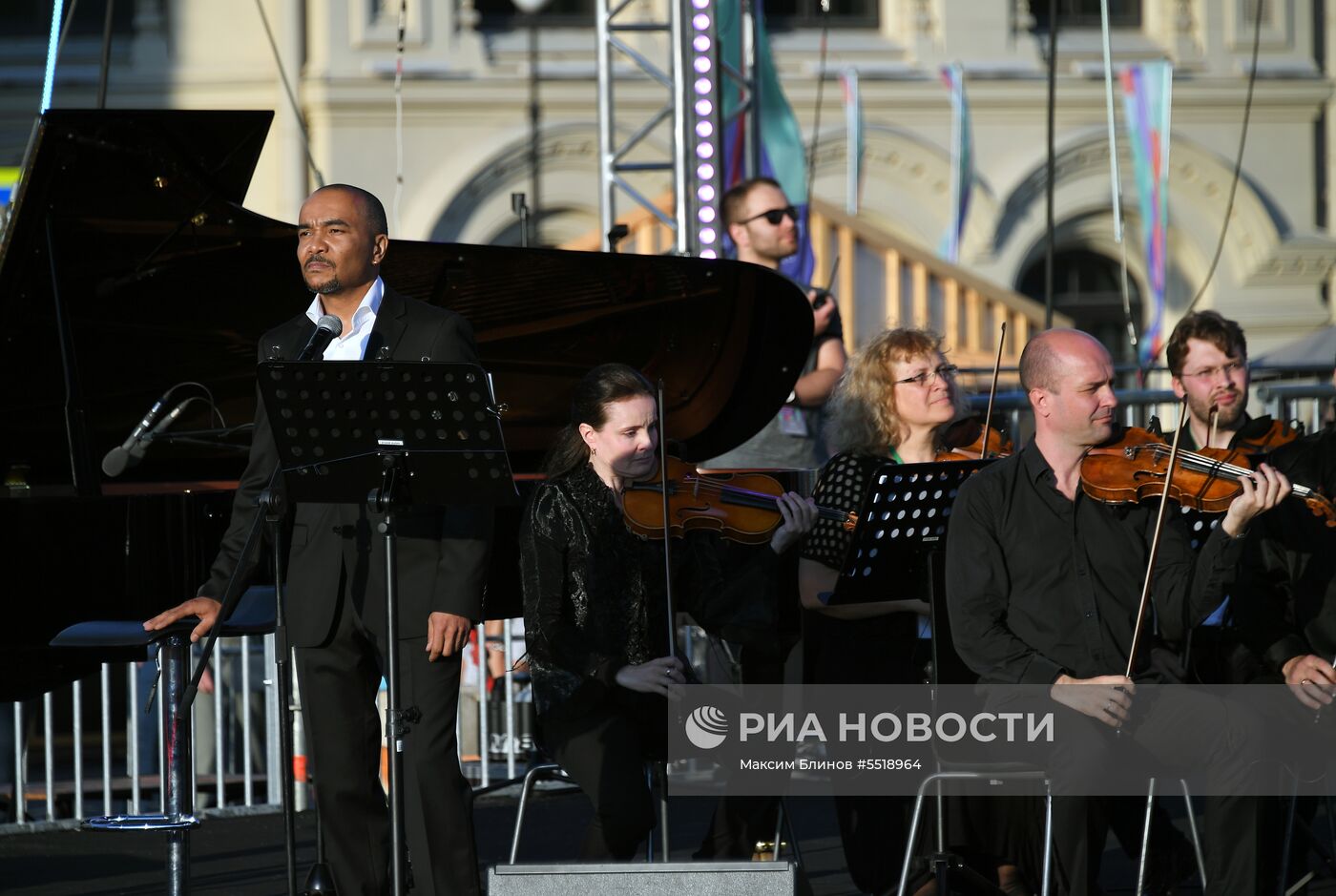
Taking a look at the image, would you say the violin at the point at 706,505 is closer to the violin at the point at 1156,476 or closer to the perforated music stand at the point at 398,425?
the violin at the point at 1156,476

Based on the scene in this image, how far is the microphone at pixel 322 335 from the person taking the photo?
177 inches

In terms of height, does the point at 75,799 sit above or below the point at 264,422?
below

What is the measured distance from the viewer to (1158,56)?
1942 cm

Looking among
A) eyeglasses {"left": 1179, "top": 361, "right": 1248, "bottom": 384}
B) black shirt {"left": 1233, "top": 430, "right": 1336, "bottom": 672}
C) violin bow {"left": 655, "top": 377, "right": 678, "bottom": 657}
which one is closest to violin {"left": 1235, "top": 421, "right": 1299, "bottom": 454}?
eyeglasses {"left": 1179, "top": 361, "right": 1248, "bottom": 384}

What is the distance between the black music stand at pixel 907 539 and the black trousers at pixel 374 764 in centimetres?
114

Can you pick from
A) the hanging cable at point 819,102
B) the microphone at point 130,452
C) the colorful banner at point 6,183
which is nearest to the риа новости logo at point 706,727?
the microphone at point 130,452

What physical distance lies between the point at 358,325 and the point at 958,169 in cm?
1468

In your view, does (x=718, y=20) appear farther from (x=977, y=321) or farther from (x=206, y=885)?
(x=977, y=321)

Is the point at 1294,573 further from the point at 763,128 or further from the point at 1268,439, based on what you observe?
the point at 763,128

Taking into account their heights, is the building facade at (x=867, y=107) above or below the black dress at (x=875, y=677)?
above

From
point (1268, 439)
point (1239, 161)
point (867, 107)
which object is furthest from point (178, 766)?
point (867, 107)

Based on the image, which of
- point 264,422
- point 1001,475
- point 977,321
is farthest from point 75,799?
point 977,321

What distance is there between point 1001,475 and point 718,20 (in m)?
5.23

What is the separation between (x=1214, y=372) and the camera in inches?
246
